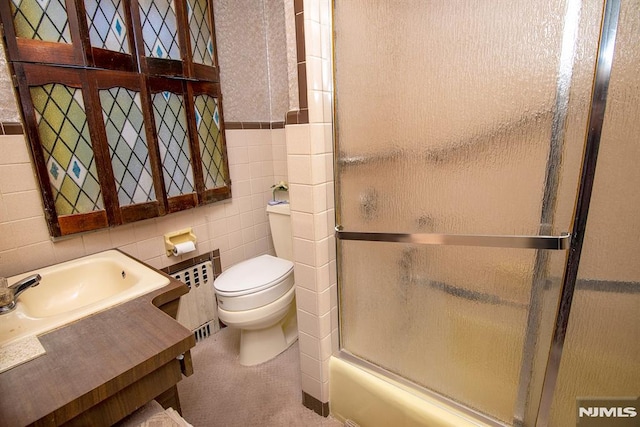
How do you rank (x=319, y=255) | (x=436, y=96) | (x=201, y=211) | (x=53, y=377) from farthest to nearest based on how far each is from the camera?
(x=201, y=211), (x=319, y=255), (x=436, y=96), (x=53, y=377)

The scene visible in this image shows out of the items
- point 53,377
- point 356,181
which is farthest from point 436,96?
point 53,377

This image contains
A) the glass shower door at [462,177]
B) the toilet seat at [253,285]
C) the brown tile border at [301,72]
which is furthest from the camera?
the toilet seat at [253,285]

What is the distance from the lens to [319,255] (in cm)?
118

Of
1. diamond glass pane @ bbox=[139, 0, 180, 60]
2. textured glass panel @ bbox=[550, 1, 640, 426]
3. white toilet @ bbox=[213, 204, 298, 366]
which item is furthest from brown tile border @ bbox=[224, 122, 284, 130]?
textured glass panel @ bbox=[550, 1, 640, 426]

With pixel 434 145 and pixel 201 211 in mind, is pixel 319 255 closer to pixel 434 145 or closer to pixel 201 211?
pixel 434 145

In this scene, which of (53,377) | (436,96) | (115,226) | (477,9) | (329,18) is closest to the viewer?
(53,377)

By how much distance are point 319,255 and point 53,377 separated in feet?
2.63

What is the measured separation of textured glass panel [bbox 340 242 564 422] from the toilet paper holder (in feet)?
3.26

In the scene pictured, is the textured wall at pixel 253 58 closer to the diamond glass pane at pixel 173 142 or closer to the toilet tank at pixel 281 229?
the diamond glass pane at pixel 173 142

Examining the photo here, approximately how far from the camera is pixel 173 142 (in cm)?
161

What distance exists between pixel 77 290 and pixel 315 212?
3.34 ft

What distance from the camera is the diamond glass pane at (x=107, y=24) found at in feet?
4.12

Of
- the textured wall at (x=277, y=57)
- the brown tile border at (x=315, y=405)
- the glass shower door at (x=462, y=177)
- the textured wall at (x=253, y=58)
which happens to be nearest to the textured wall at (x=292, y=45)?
the glass shower door at (x=462, y=177)

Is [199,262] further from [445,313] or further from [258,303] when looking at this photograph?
[445,313]
